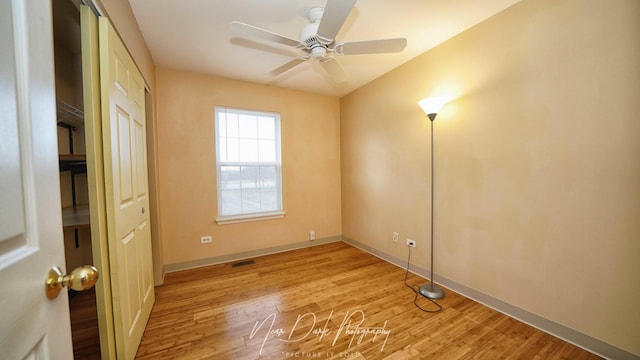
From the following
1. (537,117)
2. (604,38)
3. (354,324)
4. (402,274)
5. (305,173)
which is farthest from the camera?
(305,173)

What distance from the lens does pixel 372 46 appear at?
1796 mm

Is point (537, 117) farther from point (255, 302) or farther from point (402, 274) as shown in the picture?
point (255, 302)

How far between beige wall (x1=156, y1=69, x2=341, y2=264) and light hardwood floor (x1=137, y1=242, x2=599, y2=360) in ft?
1.97

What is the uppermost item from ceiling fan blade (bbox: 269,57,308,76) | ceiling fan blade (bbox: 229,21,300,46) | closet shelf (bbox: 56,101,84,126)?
ceiling fan blade (bbox: 269,57,308,76)

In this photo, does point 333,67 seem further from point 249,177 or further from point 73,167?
point 73,167

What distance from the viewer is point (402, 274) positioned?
2.79m

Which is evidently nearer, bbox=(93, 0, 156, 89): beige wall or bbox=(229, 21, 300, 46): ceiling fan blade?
bbox=(93, 0, 156, 89): beige wall

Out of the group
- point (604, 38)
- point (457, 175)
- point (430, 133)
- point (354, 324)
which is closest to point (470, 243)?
point (457, 175)

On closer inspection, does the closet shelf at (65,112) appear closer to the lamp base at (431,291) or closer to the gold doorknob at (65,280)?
the gold doorknob at (65,280)

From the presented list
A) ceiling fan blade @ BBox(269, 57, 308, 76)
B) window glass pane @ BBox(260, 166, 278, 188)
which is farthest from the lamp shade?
window glass pane @ BBox(260, 166, 278, 188)

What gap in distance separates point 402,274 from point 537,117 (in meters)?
2.04

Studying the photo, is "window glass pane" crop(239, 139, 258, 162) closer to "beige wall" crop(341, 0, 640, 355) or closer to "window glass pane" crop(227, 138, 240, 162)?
"window glass pane" crop(227, 138, 240, 162)

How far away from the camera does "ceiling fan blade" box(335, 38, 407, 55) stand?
68.4 inches

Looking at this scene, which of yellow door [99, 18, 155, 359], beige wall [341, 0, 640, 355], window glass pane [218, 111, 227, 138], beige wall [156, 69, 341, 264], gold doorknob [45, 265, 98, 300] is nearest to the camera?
gold doorknob [45, 265, 98, 300]
